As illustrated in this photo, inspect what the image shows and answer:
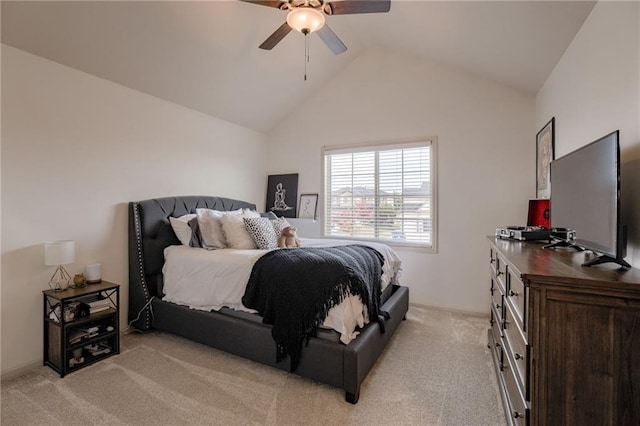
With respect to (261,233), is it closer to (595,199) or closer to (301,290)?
(301,290)

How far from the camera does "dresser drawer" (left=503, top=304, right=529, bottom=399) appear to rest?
129cm

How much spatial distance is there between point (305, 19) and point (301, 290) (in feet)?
6.52

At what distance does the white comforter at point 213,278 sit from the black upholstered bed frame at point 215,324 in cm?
10

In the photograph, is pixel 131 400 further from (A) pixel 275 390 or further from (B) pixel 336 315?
(B) pixel 336 315

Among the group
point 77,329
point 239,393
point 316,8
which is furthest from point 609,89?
point 77,329

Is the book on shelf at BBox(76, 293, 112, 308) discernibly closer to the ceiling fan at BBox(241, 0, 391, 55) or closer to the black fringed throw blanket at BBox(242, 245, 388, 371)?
the black fringed throw blanket at BBox(242, 245, 388, 371)

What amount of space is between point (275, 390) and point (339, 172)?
3119 millimetres

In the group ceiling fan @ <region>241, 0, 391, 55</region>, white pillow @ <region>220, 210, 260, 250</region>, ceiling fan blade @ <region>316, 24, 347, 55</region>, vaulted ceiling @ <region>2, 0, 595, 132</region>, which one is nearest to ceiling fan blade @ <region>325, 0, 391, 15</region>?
ceiling fan @ <region>241, 0, 391, 55</region>

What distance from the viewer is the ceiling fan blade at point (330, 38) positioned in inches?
97.6

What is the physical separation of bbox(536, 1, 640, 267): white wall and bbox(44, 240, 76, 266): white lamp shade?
140 inches

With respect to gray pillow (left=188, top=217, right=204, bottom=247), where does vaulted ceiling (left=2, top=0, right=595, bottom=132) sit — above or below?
above

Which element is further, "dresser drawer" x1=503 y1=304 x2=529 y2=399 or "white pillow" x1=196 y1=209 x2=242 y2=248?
"white pillow" x1=196 y1=209 x2=242 y2=248

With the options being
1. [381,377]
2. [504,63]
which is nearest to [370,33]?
[504,63]

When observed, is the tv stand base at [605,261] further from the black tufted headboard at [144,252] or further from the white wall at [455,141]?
the black tufted headboard at [144,252]
